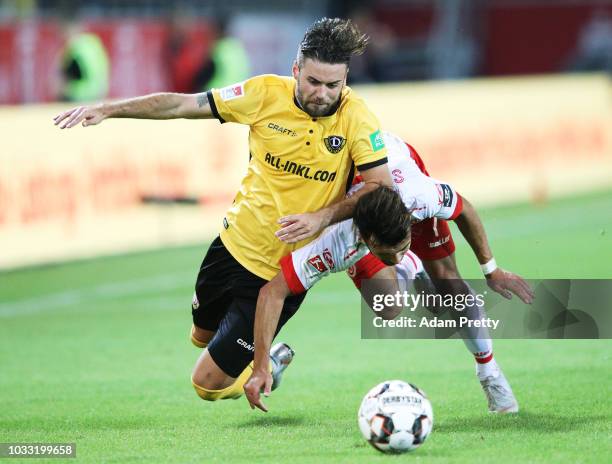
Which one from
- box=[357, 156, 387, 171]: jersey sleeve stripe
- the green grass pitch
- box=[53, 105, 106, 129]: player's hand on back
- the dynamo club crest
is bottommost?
the green grass pitch

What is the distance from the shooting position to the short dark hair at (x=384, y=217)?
659 centimetres

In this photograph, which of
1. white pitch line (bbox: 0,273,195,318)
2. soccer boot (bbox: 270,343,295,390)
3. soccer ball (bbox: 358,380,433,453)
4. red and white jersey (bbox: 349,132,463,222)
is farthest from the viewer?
white pitch line (bbox: 0,273,195,318)

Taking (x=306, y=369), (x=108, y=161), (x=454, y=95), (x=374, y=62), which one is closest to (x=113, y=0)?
(x=374, y=62)

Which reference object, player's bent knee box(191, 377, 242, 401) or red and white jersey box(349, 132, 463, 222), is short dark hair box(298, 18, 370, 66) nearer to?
red and white jersey box(349, 132, 463, 222)

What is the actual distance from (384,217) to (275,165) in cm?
109

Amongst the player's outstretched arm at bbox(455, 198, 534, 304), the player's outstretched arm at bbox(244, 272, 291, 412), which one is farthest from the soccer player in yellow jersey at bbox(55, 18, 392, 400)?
the player's outstretched arm at bbox(455, 198, 534, 304)

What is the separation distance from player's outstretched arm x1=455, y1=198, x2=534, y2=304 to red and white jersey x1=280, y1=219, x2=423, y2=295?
714 millimetres

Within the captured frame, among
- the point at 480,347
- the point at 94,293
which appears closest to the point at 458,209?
the point at 480,347

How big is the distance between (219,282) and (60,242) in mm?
6441

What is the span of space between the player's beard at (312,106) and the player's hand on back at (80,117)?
1.12 meters

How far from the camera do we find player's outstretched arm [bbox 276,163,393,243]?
669 cm

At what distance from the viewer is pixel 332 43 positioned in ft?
22.6

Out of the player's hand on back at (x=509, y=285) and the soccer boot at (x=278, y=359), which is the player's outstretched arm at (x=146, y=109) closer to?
the soccer boot at (x=278, y=359)

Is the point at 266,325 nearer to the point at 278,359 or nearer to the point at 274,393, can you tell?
the point at 278,359
